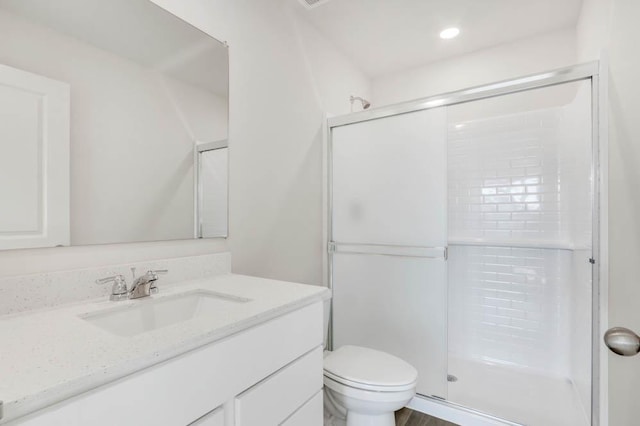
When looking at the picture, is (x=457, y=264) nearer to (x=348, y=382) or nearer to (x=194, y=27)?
(x=348, y=382)

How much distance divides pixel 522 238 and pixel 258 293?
231cm

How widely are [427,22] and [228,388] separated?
250cm

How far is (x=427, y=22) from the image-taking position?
2.24m

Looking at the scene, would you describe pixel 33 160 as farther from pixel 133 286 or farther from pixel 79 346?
pixel 79 346

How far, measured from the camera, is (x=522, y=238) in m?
2.54

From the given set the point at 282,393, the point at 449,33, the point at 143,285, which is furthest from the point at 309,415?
the point at 449,33

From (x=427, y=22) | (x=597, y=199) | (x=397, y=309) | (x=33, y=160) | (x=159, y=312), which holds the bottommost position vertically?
(x=397, y=309)

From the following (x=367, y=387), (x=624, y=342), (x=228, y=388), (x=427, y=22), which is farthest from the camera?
(x=427, y=22)

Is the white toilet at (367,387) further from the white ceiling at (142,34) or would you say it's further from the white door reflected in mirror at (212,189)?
the white ceiling at (142,34)

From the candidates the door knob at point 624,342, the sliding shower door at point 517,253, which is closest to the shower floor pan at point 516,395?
the sliding shower door at point 517,253

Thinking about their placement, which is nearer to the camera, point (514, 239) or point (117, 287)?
point (117, 287)

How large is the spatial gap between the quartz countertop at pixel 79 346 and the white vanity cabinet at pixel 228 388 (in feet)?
0.08

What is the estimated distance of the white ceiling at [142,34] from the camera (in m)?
1.06

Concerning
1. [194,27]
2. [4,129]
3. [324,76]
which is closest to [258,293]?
[4,129]
